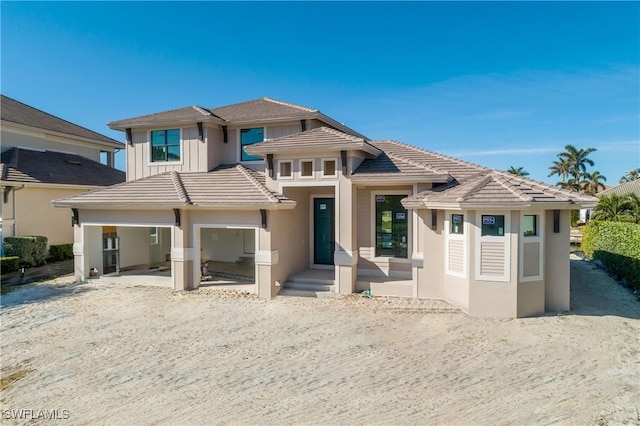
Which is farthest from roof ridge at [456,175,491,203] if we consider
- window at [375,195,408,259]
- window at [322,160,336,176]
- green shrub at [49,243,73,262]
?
green shrub at [49,243,73,262]

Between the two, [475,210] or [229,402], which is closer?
[229,402]

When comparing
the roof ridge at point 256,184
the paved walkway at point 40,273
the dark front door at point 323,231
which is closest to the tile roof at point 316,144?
the roof ridge at point 256,184

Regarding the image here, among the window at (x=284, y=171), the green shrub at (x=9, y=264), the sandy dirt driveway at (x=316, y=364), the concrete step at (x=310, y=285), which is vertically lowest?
the sandy dirt driveway at (x=316, y=364)

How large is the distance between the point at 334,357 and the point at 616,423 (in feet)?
14.5

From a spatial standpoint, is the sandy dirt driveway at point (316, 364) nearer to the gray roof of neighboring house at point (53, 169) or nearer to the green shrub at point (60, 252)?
the green shrub at point (60, 252)

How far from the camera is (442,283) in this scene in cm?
1054

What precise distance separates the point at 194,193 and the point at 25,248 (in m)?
9.20

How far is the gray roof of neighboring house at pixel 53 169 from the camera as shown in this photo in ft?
54.8

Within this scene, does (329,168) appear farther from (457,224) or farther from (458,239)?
(458,239)

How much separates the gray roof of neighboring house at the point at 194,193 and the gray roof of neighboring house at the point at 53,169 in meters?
5.77

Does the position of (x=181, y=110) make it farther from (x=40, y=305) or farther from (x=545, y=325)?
(x=545, y=325)

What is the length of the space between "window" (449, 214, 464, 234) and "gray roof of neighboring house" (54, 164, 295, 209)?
489cm

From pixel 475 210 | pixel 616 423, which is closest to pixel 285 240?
pixel 475 210

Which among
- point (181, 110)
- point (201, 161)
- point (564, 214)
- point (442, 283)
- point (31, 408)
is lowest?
point (31, 408)
